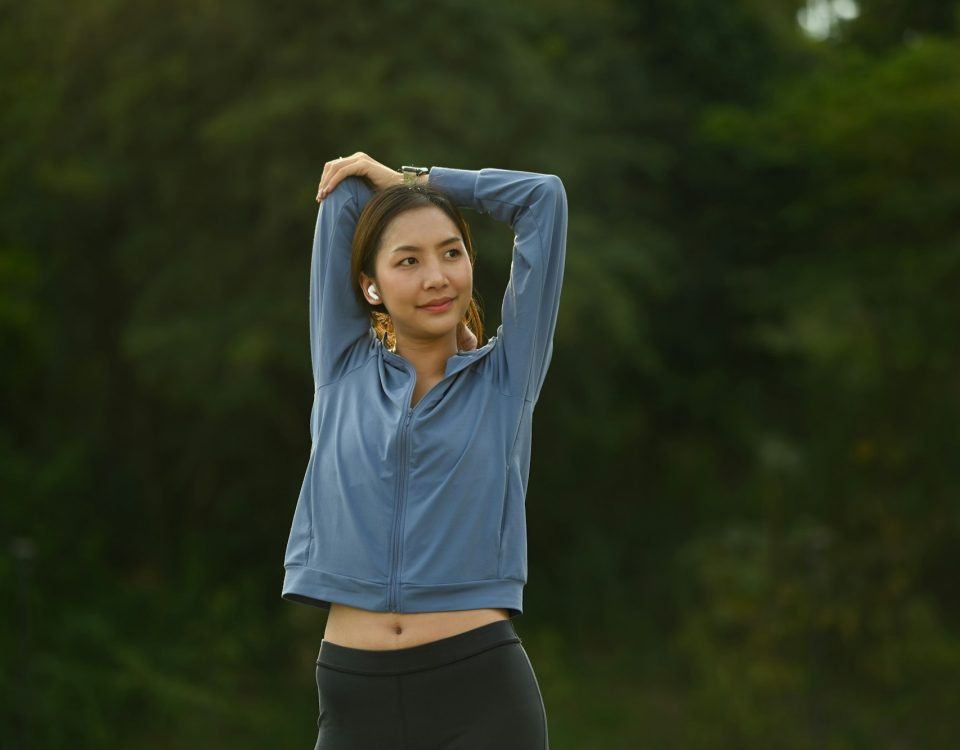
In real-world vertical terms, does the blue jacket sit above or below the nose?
below

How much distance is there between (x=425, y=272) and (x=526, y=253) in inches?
5.8

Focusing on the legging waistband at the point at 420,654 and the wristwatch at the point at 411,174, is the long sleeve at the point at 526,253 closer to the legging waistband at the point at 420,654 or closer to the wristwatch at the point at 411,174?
the wristwatch at the point at 411,174

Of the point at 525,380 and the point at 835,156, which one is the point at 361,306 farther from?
the point at 835,156

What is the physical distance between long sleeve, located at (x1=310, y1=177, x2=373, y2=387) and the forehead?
9cm

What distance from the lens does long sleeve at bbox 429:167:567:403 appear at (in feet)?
6.00

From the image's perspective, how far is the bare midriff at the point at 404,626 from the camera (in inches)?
67.4

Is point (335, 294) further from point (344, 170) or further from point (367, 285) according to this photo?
point (344, 170)

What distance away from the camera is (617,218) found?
10.1 metres

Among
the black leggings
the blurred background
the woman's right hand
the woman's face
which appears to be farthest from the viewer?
the blurred background

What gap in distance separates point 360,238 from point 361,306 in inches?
3.9

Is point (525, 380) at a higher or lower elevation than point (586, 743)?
higher

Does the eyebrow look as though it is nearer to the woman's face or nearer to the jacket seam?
the woman's face

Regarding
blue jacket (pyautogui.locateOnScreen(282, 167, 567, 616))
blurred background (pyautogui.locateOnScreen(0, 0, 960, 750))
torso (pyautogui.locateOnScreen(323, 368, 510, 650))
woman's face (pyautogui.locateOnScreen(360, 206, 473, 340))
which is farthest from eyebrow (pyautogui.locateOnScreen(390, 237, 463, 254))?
blurred background (pyautogui.locateOnScreen(0, 0, 960, 750))

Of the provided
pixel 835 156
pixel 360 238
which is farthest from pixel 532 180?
pixel 835 156
